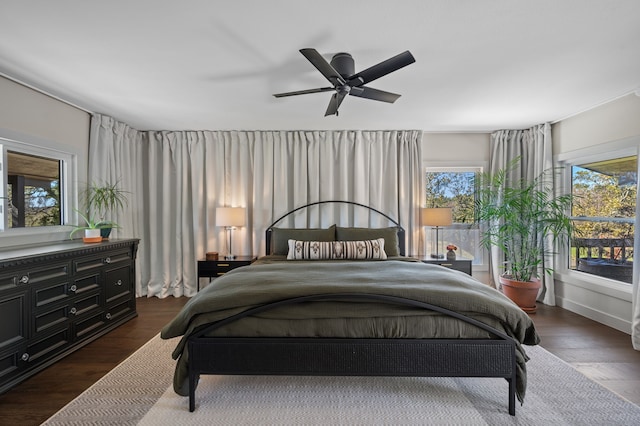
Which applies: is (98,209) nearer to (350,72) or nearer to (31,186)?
(31,186)

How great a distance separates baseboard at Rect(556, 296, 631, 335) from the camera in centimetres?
314

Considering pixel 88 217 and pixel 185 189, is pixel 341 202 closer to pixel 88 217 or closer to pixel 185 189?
pixel 185 189

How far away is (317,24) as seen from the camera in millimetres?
1956

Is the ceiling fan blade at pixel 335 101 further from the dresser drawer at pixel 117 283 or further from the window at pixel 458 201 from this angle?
the dresser drawer at pixel 117 283

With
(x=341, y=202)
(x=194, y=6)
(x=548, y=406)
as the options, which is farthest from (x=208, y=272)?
(x=548, y=406)

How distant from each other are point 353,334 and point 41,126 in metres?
3.74

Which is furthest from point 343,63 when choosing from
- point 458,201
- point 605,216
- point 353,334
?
point 605,216

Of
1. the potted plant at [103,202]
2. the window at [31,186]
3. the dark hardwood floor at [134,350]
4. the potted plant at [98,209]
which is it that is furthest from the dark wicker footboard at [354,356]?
the window at [31,186]

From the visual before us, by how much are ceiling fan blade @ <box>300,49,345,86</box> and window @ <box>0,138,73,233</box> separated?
304 centimetres

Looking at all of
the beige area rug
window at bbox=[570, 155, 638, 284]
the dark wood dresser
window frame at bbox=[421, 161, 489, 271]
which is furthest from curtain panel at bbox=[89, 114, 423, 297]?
the beige area rug

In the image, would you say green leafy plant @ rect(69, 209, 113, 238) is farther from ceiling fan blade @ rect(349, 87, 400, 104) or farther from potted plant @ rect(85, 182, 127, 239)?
ceiling fan blade @ rect(349, 87, 400, 104)

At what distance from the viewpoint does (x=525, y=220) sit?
401 centimetres

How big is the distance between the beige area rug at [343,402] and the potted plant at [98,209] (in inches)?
63.6

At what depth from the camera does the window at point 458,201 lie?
15.3 feet
